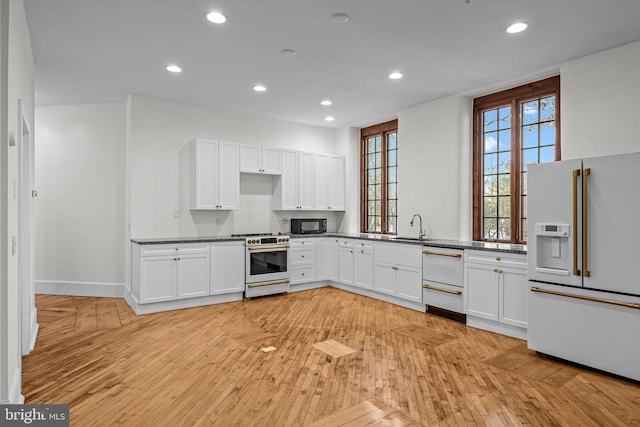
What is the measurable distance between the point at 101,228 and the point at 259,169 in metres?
2.63

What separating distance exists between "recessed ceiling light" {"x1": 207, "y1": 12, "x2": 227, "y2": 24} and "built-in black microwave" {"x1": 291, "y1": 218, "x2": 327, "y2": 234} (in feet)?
12.2

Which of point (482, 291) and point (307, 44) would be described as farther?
point (482, 291)

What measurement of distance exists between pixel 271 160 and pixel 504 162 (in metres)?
3.47

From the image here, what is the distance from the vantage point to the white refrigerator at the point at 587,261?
2.89 meters

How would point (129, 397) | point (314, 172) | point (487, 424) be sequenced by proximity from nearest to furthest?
point (487, 424), point (129, 397), point (314, 172)

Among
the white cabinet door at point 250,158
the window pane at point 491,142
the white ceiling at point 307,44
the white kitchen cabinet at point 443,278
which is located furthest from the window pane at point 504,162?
the white cabinet door at point 250,158

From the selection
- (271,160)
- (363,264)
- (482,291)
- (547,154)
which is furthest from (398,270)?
(271,160)

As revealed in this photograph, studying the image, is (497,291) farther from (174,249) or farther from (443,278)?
(174,249)

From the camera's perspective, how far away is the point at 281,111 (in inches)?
238

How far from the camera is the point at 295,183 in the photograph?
253 inches

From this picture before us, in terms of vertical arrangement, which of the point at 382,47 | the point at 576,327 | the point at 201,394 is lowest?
the point at 201,394

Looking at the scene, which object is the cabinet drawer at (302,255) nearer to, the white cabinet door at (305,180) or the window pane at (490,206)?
the white cabinet door at (305,180)

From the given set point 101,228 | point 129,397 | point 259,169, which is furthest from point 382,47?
point 101,228

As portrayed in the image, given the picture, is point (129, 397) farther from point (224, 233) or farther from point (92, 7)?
point (224, 233)
